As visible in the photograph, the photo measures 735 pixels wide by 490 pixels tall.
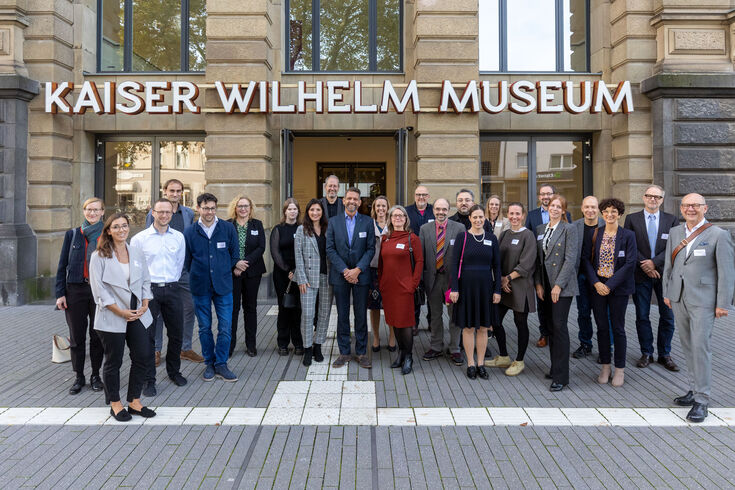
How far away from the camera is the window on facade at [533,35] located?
11969mm

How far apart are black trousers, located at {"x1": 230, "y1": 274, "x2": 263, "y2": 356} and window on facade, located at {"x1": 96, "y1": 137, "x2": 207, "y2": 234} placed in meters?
5.98

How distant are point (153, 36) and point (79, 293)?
862 cm

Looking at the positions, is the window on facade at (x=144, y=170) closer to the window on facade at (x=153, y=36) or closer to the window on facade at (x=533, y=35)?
the window on facade at (x=153, y=36)

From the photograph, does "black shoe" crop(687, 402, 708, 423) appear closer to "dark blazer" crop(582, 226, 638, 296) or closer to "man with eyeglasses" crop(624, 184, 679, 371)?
"dark blazer" crop(582, 226, 638, 296)

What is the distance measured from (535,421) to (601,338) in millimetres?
1728

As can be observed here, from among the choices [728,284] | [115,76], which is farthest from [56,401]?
[115,76]

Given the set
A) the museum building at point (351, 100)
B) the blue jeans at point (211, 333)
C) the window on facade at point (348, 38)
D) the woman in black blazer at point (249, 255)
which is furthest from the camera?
the window on facade at point (348, 38)

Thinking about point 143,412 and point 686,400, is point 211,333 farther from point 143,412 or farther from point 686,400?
point 686,400

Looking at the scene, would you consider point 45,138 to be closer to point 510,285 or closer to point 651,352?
point 510,285

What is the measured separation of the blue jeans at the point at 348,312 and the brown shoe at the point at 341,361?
4 cm

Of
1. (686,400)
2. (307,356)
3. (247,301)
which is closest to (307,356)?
(307,356)

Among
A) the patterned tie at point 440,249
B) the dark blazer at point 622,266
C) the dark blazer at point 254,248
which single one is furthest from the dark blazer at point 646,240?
the dark blazer at point 254,248

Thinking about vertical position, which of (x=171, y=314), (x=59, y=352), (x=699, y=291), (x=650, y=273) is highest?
(x=650, y=273)

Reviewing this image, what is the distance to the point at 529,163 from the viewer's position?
1196 cm
